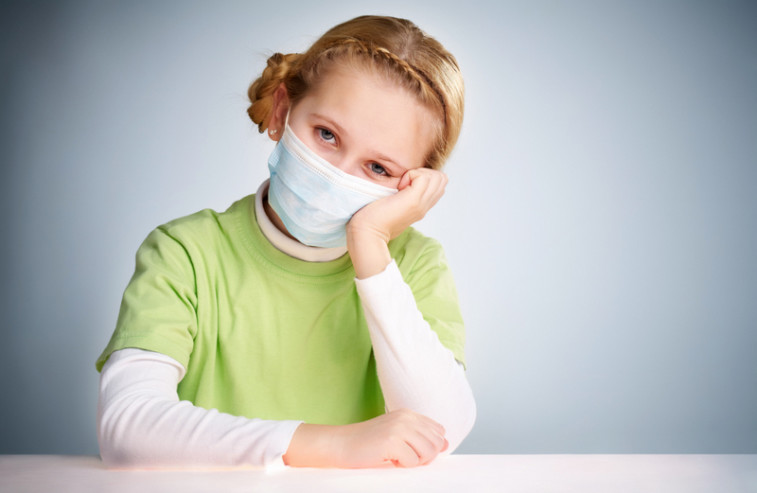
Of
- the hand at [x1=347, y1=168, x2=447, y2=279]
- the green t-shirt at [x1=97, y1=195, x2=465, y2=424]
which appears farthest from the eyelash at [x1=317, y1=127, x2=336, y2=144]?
the green t-shirt at [x1=97, y1=195, x2=465, y2=424]

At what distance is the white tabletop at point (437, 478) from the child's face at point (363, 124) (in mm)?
433

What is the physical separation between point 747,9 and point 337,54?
1.51 m

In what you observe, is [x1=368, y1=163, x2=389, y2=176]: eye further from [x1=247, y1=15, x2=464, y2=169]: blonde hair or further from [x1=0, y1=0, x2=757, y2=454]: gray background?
[x1=0, y1=0, x2=757, y2=454]: gray background

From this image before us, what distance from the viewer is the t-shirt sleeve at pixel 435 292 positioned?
1042 mm

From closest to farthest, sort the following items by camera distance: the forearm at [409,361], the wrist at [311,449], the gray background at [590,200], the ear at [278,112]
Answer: the wrist at [311,449] < the forearm at [409,361] < the ear at [278,112] < the gray background at [590,200]

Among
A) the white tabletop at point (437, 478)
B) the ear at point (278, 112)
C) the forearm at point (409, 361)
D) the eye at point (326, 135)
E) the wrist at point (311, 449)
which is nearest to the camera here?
the white tabletop at point (437, 478)

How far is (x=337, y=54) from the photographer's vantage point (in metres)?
1.07

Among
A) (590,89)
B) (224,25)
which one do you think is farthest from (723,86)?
(224,25)

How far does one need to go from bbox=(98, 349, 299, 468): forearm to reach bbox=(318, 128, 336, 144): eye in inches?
16.9

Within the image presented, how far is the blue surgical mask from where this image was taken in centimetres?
100

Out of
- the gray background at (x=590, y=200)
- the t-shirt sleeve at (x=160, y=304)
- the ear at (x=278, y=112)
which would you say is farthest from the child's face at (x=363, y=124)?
the gray background at (x=590, y=200)

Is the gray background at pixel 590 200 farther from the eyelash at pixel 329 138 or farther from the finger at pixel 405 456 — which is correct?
the finger at pixel 405 456

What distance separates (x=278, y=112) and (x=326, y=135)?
187 millimetres

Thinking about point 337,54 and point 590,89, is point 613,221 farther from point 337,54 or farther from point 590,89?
point 337,54
